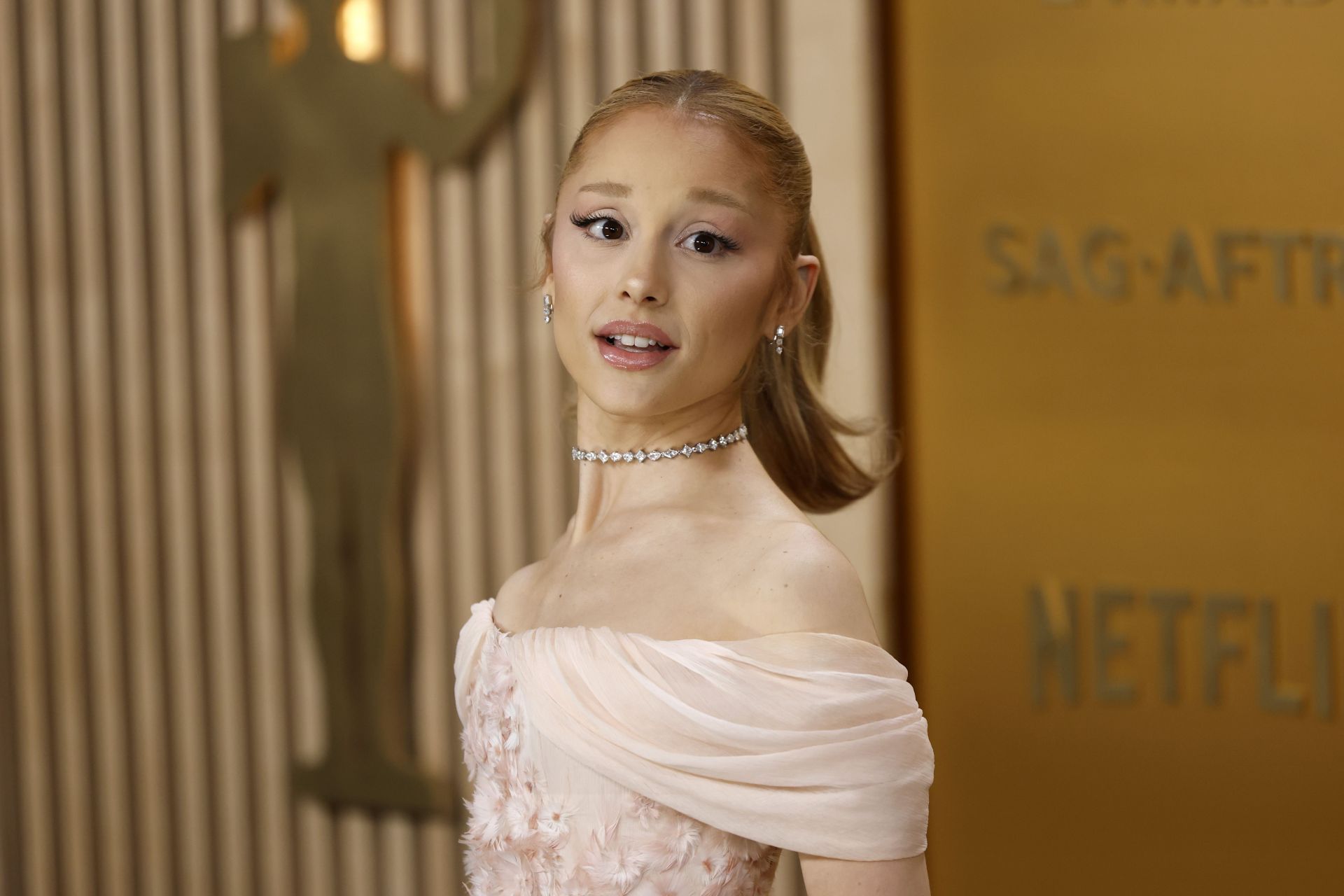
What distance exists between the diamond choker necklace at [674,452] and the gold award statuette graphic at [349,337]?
1480 mm

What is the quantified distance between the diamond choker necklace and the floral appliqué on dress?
0.17 m

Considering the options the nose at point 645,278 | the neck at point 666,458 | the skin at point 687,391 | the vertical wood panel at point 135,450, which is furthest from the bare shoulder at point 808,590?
the vertical wood panel at point 135,450

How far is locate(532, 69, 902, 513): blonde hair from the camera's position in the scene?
124cm

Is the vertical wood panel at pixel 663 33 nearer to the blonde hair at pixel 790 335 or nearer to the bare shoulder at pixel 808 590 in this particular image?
the blonde hair at pixel 790 335

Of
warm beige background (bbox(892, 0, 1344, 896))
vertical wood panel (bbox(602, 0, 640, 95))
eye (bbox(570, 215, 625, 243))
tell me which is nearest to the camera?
eye (bbox(570, 215, 625, 243))

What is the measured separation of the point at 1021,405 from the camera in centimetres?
238

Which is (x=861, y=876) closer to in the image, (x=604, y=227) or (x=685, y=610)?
(x=685, y=610)

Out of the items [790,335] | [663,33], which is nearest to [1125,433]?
[663,33]

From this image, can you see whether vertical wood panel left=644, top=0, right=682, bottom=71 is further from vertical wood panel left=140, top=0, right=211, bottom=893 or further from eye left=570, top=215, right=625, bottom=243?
eye left=570, top=215, right=625, bottom=243

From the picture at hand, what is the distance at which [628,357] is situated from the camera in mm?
1222

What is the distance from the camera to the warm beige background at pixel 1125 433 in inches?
87.1

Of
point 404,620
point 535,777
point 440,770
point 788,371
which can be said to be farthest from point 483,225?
point 535,777

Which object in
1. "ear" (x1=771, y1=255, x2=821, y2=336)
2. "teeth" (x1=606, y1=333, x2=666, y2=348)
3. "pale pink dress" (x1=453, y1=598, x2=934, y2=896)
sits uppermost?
"ear" (x1=771, y1=255, x2=821, y2=336)

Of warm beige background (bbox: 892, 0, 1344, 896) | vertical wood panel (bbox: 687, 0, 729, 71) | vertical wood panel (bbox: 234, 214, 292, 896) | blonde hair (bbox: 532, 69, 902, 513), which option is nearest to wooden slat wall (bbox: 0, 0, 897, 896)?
vertical wood panel (bbox: 234, 214, 292, 896)
